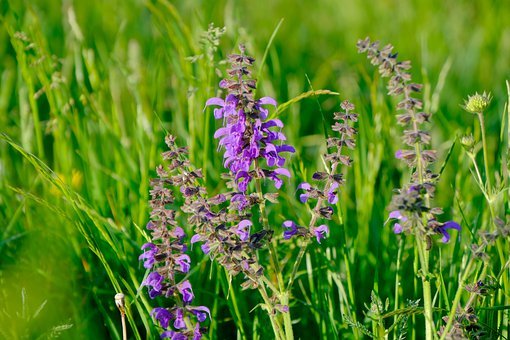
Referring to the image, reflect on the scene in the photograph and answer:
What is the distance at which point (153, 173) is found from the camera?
2.46 m

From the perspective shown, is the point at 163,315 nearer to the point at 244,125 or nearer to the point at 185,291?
the point at 185,291

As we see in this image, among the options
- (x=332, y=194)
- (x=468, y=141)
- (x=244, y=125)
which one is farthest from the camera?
(x=468, y=141)

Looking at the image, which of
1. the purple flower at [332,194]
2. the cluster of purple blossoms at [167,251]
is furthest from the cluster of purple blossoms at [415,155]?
the cluster of purple blossoms at [167,251]

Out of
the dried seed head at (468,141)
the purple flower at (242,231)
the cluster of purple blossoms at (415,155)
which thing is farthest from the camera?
the dried seed head at (468,141)

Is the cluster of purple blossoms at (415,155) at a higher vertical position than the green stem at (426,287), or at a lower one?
higher

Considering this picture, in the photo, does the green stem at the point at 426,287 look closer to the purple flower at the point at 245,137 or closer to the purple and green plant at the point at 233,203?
the purple and green plant at the point at 233,203

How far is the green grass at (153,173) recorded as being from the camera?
6.64 ft

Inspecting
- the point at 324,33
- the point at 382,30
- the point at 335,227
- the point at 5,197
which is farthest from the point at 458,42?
the point at 5,197

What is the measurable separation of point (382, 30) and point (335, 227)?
2668 mm

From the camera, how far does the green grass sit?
2.03 m

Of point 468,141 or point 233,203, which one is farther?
point 468,141

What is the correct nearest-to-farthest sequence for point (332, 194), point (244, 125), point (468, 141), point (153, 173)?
point (244, 125) → point (332, 194) → point (468, 141) → point (153, 173)

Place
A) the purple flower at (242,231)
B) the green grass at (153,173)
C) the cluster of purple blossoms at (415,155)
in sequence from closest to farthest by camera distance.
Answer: the cluster of purple blossoms at (415,155), the purple flower at (242,231), the green grass at (153,173)

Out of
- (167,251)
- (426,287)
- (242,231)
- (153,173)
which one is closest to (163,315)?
(167,251)
